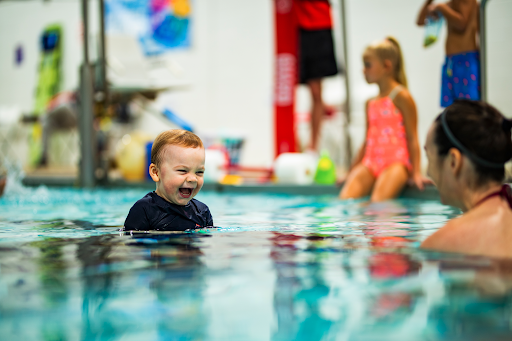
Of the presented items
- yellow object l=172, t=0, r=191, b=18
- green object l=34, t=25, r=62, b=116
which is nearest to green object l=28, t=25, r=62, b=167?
green object l=34, t=25, r=62, b=116

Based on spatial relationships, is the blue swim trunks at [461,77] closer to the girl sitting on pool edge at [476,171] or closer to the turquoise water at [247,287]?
the turquoise water at [247,287]

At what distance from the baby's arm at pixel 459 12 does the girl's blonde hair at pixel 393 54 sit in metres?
0.43

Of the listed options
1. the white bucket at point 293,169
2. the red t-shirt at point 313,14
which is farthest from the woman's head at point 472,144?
the red t-shirt at point 313,14

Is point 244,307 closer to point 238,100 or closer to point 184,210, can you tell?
point 184,210

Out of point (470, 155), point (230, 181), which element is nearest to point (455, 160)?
point (470, 155)

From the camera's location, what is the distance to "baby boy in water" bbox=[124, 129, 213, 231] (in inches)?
92.4

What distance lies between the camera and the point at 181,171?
235 cm

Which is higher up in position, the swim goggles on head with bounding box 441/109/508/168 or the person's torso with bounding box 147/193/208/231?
the swim goggles on head with bounding box 441/109/508/168

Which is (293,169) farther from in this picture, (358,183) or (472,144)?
(472,144)

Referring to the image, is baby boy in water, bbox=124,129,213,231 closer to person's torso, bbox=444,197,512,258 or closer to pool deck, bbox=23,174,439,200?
person's torso, bbox=444,197,512,258

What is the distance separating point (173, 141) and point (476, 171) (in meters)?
A: 1.18

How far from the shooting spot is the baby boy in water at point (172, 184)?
7.70 ft

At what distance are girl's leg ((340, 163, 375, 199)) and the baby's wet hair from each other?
232 cm

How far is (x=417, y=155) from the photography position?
4.30 m
